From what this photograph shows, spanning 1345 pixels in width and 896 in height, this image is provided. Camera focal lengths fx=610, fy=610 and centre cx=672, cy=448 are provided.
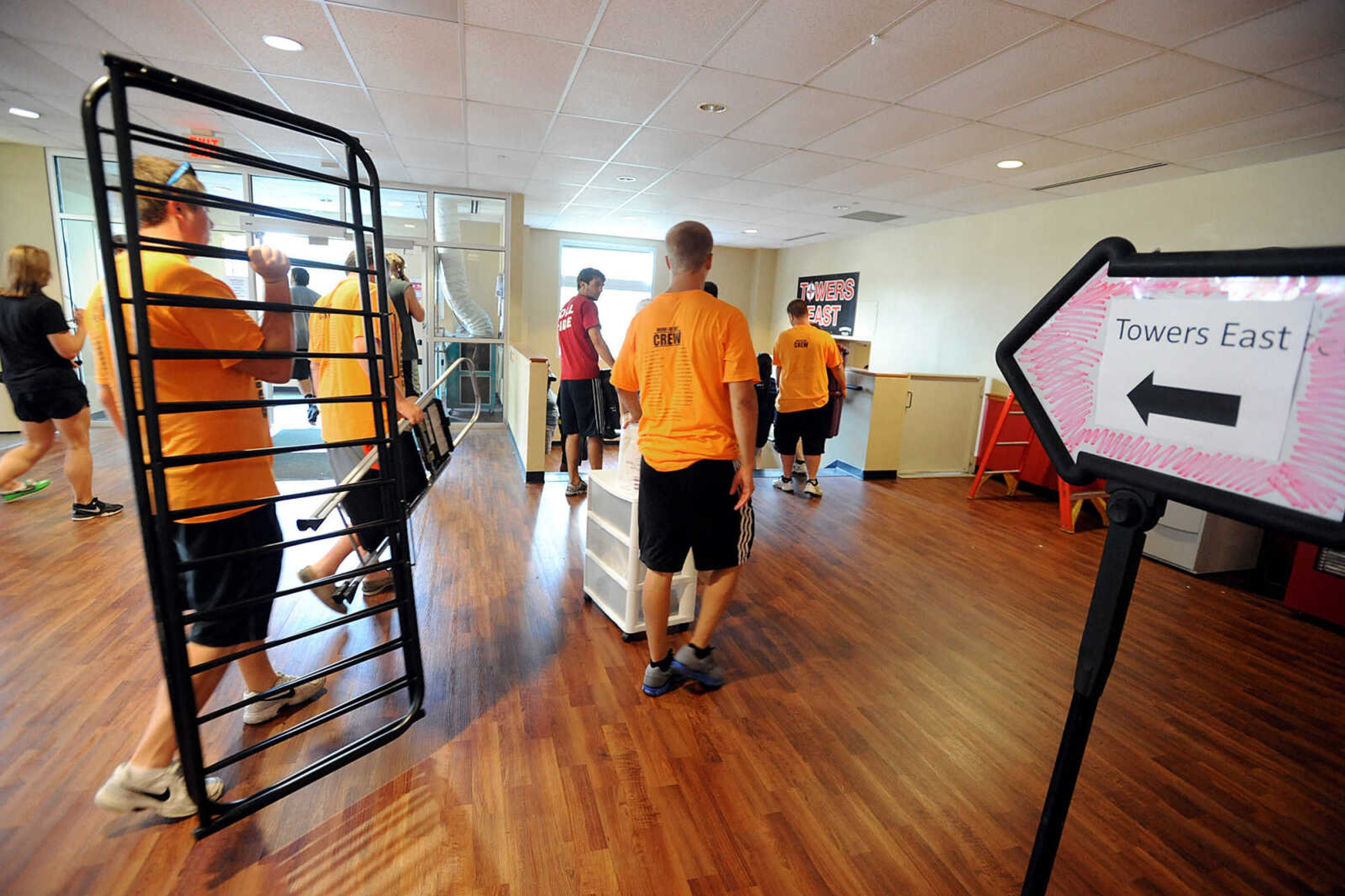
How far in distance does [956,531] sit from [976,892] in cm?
317

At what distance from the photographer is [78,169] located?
6000 millimetres

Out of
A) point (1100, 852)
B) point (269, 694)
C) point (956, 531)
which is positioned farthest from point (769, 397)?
point (269, 694)

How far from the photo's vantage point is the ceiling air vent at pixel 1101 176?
169 inches

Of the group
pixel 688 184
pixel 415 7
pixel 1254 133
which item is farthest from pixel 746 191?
pixel 415 7

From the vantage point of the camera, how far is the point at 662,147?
4.66m

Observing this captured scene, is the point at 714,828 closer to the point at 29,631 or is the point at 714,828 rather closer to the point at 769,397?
the point at 29,631

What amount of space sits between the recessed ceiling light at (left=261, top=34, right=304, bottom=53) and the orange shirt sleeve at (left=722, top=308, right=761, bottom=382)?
303 cm

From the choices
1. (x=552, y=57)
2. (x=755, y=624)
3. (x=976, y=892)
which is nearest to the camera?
(x=976, y=892)

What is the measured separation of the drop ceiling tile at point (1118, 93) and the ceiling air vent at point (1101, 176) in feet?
3.54

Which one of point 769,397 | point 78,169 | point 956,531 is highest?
point 78,169

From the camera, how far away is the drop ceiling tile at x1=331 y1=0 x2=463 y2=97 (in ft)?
9.51

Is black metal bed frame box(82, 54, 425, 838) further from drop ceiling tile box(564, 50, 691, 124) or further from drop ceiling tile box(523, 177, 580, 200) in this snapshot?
drop ceiling tile box(523, 177, 580, 200)

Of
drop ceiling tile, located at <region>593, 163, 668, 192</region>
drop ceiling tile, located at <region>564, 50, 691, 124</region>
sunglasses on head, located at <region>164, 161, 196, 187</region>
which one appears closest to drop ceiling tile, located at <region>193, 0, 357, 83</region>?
drop ceiling tile, located at <region>564, 50, 691, 124</region>

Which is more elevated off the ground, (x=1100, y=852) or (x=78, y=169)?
(x=78, y=169)
